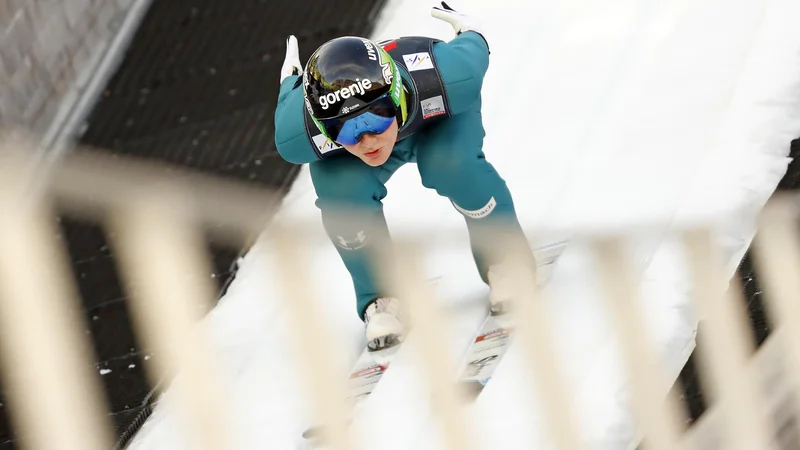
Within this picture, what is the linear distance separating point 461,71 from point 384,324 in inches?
28.8

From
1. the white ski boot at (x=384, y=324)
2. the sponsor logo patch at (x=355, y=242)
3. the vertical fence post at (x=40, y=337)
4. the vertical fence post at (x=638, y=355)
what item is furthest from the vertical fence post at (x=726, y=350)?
the vertical fence post at (x=40, y=337)

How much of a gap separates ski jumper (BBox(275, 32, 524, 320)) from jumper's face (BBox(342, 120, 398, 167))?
12 cm

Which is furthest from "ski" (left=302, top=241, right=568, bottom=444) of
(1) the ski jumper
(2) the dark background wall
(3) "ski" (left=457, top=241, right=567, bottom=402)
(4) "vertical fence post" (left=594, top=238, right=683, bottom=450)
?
(2) the dark background wall

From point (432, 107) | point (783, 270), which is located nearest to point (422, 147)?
point (432, 107)

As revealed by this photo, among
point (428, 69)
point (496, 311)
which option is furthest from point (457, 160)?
point (496, 311)

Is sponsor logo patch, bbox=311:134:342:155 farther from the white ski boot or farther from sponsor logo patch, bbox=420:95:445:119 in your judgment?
the white ski boot

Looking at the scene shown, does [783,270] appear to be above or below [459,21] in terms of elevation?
below

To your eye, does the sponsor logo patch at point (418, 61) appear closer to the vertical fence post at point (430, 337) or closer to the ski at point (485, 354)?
the vertical fence post at point (430, 337)

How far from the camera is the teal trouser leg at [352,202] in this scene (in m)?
3.02

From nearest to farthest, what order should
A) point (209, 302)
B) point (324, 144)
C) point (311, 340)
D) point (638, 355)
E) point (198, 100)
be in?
point (324, 144) < point (638, 355) < point (311, 340) < point (209, 302) < point (198, 100)

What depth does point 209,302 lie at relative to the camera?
12.2 ft

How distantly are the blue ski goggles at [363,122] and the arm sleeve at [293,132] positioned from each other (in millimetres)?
216

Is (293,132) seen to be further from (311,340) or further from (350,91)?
(311,340)

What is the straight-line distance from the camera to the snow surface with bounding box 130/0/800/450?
310cm
